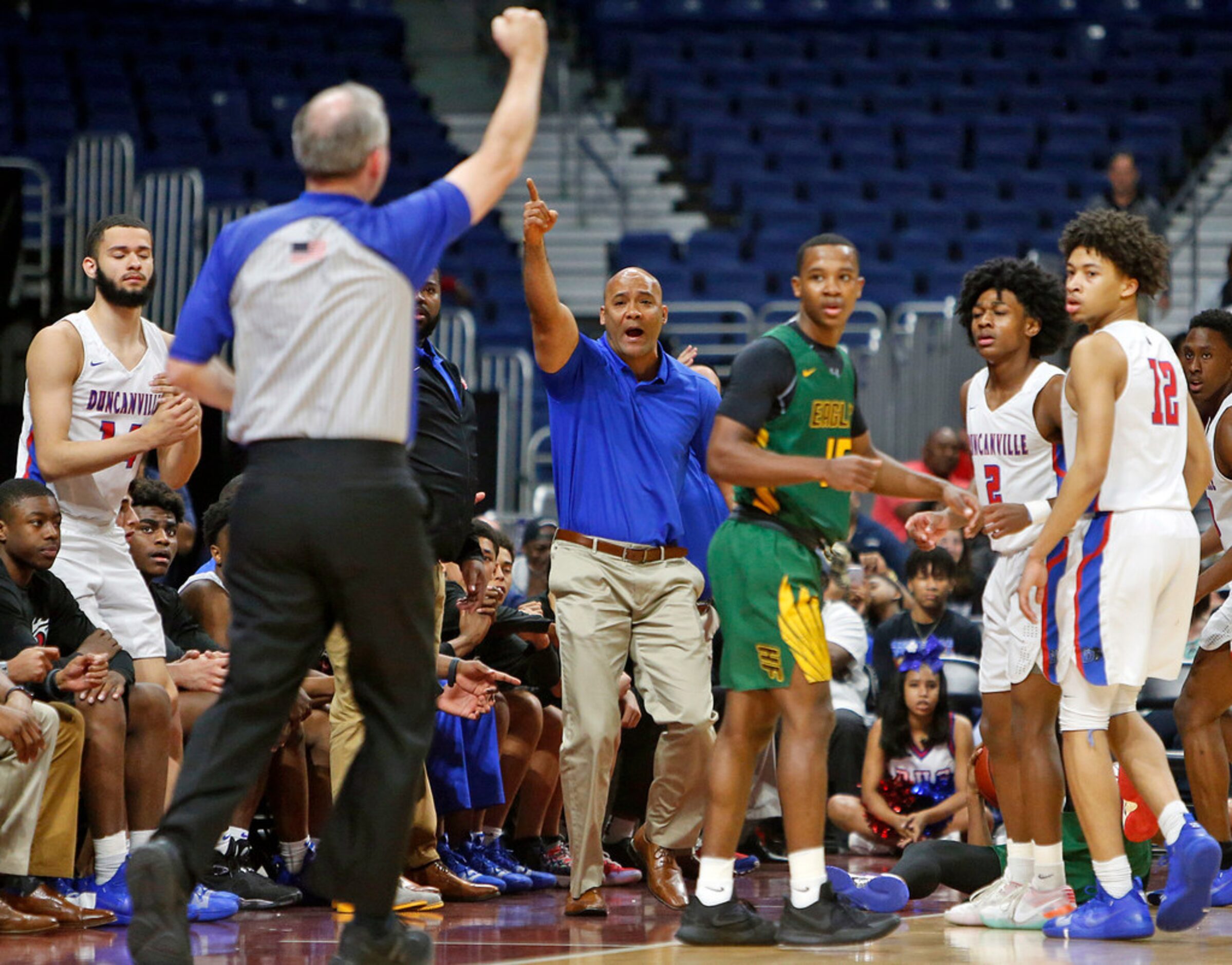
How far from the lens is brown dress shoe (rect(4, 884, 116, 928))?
485 centimetres

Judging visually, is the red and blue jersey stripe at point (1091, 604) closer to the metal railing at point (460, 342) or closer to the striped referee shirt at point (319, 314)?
the striped referee shirt at point (319, 314)

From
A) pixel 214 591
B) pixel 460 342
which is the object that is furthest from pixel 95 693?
pixel 460 342

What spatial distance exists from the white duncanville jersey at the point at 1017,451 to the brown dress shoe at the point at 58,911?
9.97ft

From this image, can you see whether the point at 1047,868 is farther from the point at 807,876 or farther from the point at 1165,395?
the point at 1165,395

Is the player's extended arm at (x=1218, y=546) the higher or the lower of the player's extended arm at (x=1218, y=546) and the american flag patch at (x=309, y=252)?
the lower

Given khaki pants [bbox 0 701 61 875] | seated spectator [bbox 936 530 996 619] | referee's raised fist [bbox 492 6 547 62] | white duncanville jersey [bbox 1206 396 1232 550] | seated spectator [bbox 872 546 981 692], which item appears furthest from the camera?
seated spectator [bbox 936 530 996 619]

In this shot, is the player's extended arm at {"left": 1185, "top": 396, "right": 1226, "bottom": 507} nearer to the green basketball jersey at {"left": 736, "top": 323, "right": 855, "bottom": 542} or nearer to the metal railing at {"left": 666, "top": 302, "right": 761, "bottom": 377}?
the green basketball jersey at {"left": 736, "top": 323, "right": 855, "bottom": 542}

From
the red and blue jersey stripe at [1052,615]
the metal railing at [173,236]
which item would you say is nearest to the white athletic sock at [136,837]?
the red and blue jersey stripe at [1052,615]

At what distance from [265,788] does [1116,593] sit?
3.02 meters

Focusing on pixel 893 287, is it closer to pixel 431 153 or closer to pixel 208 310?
pixel 431 153

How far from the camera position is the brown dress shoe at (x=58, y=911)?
4852mm

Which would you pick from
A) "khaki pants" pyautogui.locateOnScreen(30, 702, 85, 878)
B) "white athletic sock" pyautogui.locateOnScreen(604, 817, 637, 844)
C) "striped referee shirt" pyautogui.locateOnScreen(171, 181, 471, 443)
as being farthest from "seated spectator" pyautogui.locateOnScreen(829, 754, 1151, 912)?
"striped referee shirt" pyautogui.locateOnScreen(171, 181, 471, 443)

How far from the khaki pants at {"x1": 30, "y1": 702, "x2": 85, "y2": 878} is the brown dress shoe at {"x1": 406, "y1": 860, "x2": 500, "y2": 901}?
1.23 metres

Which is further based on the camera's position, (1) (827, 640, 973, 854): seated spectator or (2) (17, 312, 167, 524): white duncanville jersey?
(1) (827, 640, 973, 854): seated spectator
